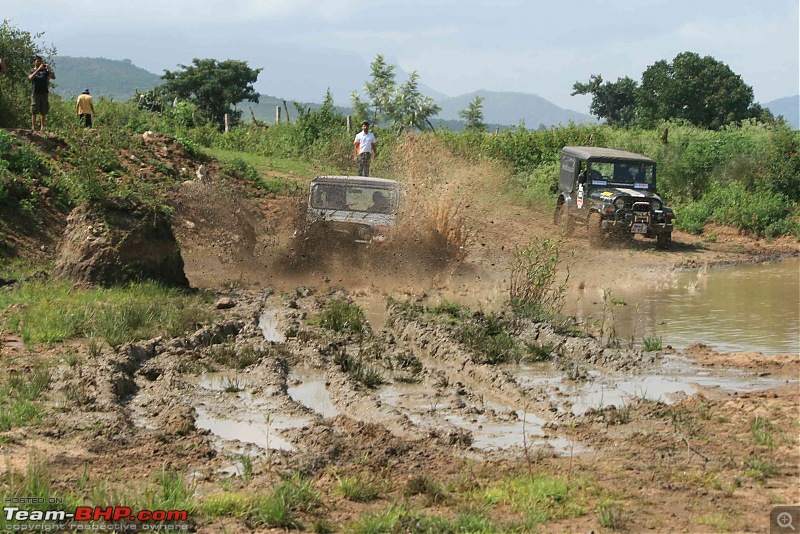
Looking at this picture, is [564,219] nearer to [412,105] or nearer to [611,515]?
[611,515]

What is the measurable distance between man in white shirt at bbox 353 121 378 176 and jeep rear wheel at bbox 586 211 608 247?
4536mm

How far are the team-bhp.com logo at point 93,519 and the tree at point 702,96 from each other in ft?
165

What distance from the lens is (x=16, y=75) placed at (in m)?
23.0

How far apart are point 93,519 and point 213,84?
57.5 metres

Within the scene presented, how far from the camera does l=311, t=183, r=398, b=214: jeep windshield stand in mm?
14727

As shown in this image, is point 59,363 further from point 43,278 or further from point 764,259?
point 764,259

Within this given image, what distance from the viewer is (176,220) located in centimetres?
1773

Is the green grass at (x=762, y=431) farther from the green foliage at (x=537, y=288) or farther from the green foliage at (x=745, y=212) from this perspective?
the green foliage at (x=745, y=212)

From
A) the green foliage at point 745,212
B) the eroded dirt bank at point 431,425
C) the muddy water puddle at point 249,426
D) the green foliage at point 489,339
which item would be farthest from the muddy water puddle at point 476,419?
the green foliage at point 745,212

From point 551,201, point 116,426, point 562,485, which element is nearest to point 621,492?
point 562,485

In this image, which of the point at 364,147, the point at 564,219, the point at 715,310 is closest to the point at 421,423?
the point at 715,310

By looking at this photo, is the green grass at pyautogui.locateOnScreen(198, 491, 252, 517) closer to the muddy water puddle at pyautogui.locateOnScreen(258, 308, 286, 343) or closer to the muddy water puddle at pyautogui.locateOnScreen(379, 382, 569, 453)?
the muddy water puddle at pyautogui.locateOnScreen(379, 382, 569, 453)

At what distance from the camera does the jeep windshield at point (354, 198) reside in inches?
580

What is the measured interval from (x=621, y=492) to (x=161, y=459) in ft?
8.93
